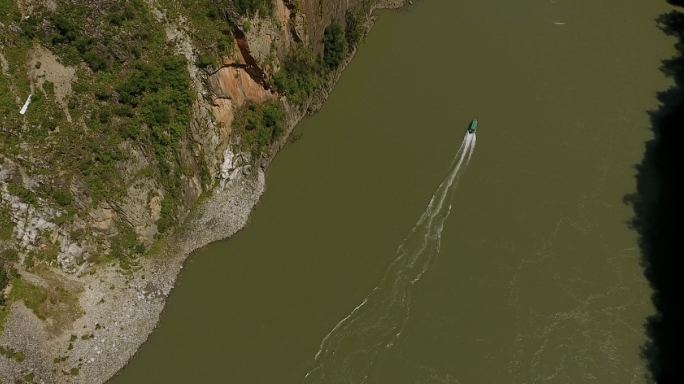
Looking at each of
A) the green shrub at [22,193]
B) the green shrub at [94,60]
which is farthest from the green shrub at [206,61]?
the green shrub at [22,193]

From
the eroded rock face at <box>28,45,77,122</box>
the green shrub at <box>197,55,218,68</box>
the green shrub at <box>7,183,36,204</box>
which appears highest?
the eroded rock face at <box>28,45,77,122</box>

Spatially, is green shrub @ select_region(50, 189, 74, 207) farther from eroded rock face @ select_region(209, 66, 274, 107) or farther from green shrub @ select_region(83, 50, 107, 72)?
eroded rock face @ select_region(209, 66, 274, 107)

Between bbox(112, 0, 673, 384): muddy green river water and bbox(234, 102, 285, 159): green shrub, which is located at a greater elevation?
bbox(234, 102, 285, 159): green shrub

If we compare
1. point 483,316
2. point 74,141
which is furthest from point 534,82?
point 74,141

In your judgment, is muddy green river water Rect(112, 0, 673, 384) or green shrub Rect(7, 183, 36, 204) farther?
muddy green river water Rect(112, 0, 673, 384)

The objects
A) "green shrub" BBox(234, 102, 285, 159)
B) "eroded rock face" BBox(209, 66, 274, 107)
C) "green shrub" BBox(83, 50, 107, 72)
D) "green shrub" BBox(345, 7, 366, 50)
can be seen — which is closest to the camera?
"green shrub" BBox(83, 50, 107, 72)

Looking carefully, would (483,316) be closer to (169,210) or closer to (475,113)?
(475,113)

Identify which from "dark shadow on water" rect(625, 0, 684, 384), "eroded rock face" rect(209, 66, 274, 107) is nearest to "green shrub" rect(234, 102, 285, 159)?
"eroded rock face" rect(209, 66, 274, 107)

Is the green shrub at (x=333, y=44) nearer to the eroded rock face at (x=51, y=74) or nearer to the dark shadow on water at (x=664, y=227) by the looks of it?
the eroded rock face at (x=51, y=74)
